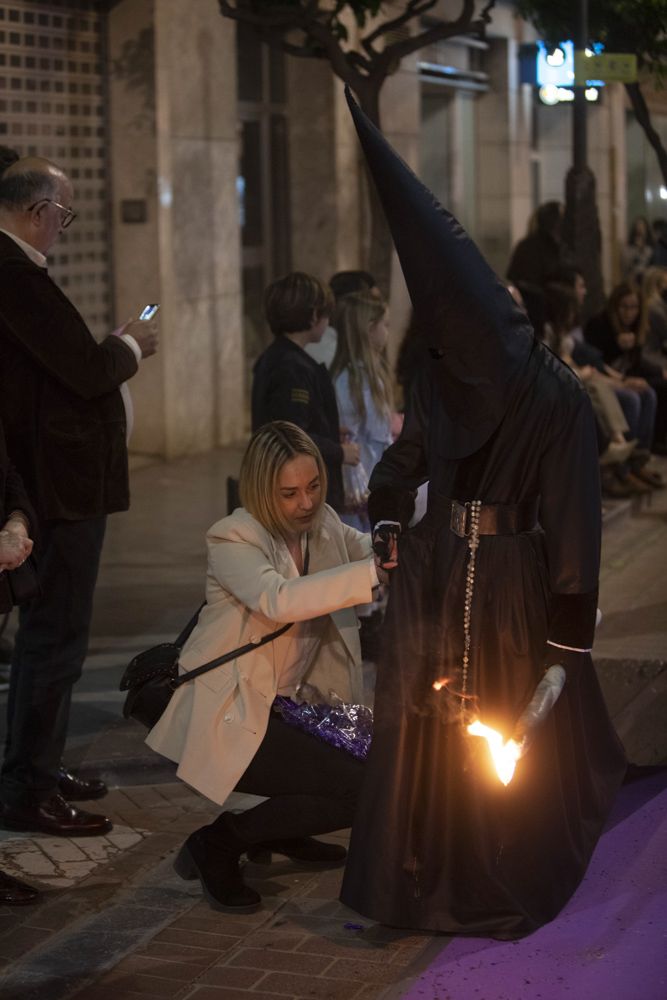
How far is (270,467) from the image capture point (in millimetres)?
4949

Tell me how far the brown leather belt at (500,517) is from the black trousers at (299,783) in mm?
778

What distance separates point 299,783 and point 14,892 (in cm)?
88

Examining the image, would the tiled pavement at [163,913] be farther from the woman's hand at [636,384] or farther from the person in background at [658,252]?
the person in background at [658,252]

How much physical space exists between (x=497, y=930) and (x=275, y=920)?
674 mm

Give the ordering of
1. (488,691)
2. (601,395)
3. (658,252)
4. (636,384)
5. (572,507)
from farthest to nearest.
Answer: (658,252)
(636,384)
(601,395)
(488,691)
(572,507)

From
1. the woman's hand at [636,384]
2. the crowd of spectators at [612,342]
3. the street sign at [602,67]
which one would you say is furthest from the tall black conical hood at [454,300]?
the street sign at [602,67]

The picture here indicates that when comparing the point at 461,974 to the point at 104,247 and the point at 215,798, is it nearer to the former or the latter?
the point at 215,798

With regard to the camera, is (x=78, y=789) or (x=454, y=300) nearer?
(x=454, y=300)

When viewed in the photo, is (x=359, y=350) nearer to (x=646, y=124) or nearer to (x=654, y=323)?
(x=654, y=323)

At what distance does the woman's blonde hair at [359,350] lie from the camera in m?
7.56

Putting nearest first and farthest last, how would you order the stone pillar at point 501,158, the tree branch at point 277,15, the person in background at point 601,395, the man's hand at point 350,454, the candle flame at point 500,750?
the candle flame at point 500,750
the man's hand at point 350,454
the tree branch at point 277,15
the person in background at point 601,395
the stone pillar at point 501,158

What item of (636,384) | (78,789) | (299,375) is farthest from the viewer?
(636,384)

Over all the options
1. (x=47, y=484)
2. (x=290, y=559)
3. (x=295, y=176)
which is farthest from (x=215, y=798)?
(x=295, y=176)

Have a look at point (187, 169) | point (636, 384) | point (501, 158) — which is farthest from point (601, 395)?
point (501, 158)
